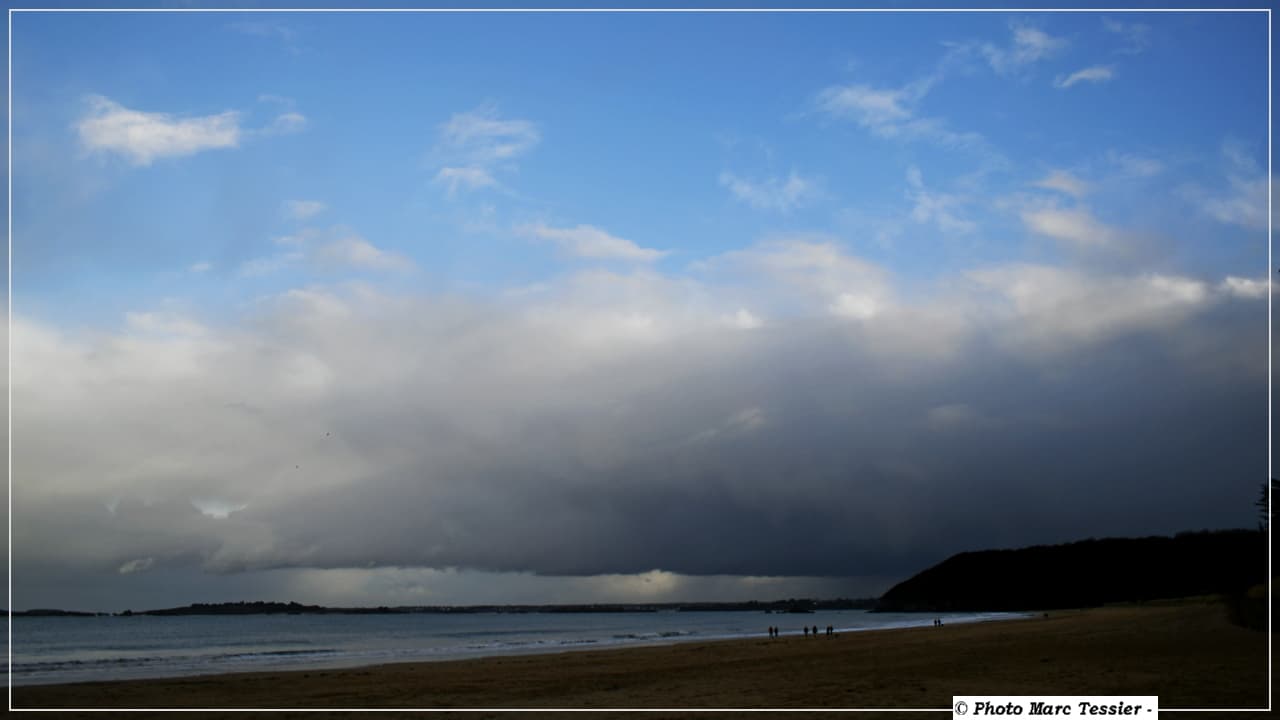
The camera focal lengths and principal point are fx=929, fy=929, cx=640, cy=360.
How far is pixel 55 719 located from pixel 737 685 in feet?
48.3

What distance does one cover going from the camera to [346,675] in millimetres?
29734

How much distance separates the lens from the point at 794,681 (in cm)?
2275

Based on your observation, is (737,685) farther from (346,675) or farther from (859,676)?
(346,675)

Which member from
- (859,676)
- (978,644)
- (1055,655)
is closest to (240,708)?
(859,676)

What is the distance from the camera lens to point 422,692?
76.0ft

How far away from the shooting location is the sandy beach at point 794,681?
733 inches

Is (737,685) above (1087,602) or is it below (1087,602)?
above

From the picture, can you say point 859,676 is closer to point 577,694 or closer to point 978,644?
point 577,694

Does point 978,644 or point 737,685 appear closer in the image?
point 737,685

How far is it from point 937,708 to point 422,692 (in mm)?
12706

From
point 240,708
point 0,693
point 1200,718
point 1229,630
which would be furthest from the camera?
point 1229,630

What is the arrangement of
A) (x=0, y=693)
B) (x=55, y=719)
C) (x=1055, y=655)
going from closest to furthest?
(x=55, y=719)
(x=0, y=693)
(x=1055, y=655)

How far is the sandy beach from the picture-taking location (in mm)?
18609

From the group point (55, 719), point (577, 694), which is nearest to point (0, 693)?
point (55, 719)
